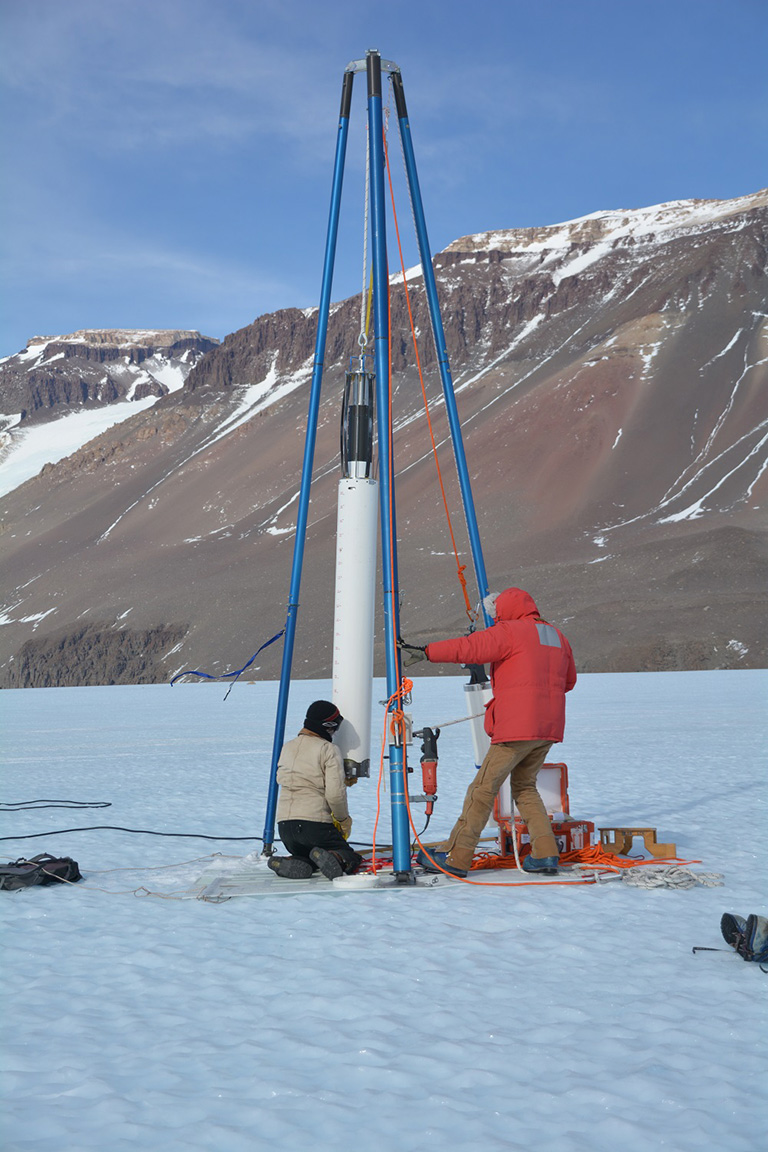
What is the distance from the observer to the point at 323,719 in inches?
280

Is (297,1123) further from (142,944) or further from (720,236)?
(720,236)

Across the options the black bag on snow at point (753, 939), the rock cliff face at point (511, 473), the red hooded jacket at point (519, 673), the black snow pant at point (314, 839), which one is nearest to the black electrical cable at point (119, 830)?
the black snow pant at point (314, 839)

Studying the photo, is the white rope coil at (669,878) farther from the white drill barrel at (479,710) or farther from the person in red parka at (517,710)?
the white drill barrel at (479,710)

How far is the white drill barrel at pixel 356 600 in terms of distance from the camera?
25.0ft

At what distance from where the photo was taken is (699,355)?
9850 cm

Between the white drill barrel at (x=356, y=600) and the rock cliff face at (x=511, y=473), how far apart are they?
45.6m

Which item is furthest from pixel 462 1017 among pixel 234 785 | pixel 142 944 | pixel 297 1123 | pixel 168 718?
pixel 168 718

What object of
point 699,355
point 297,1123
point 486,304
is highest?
point 486,304

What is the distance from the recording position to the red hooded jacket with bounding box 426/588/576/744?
6.57 meters

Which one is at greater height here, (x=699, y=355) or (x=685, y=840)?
(x=699, y=355)

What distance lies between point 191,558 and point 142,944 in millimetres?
89006

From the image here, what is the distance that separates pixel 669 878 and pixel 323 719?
96.3 inches

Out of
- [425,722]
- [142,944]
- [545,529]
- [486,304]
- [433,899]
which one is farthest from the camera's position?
[486,304]

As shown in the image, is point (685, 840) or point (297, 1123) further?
point (685, 840)
